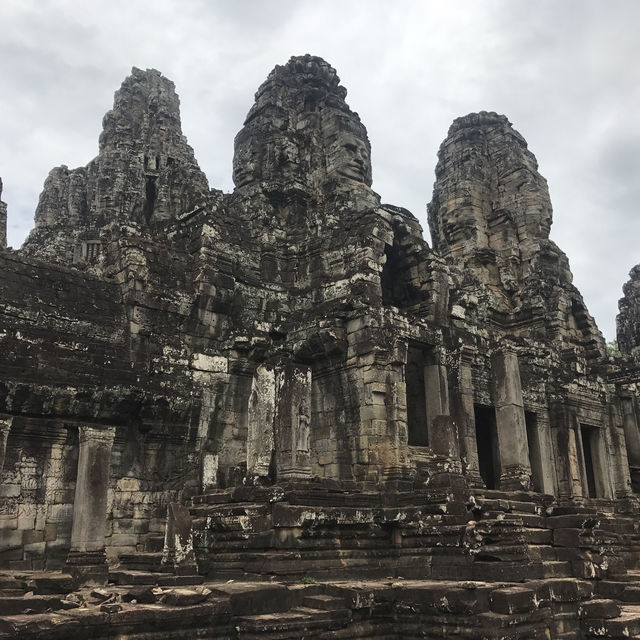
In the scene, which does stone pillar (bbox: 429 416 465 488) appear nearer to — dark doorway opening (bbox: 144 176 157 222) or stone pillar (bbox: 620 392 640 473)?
stone pillar (bbox: 620 392 640 473)

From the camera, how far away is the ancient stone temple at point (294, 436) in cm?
888

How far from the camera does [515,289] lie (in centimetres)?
2555

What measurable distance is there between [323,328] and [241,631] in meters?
8.04

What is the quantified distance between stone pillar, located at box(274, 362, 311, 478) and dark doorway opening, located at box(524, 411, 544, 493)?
391 inches

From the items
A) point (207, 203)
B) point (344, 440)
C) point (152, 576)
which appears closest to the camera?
point (152, 576)

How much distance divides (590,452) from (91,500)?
1670 centimetres

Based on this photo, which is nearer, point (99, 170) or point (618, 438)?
point (618, 438)

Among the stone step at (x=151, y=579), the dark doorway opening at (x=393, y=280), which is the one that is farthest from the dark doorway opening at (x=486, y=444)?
the stone step at (x=151, y=579)

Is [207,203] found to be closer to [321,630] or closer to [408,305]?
[408,305]

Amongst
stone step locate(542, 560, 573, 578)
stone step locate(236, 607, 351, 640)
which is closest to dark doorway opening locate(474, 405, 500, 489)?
stone step locate(542, 560, 573, 578)

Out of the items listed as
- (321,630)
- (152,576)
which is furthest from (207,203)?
(321,630)

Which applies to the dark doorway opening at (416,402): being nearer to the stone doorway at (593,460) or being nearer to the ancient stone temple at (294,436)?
the ancient stone temple at (294,436)

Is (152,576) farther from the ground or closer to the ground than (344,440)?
closer to the ground

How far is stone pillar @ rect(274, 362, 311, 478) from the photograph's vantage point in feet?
38.2
